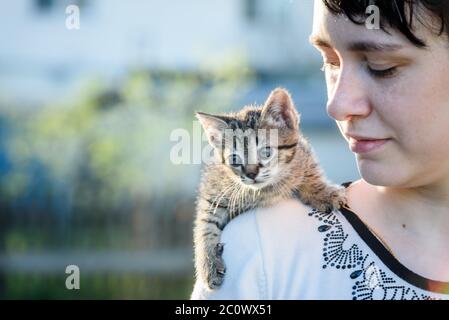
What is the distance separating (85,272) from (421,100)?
467cm

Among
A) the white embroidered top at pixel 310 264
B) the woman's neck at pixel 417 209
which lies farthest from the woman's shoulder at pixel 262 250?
the woman's neck at pixel 417 209

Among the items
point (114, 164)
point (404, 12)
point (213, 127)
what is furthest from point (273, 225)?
point (114, 164)

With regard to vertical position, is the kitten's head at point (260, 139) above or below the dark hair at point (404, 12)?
below

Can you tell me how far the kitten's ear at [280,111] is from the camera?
1.75 meters

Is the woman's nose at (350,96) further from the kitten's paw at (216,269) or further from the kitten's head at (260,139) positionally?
the kitten's head at (260,139)

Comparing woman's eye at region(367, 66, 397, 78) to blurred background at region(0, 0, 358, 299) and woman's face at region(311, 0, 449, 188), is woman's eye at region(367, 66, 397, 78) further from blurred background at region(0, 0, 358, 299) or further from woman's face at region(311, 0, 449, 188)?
blurred background at region(0, 0, 358, 299)

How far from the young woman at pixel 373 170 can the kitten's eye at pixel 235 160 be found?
1.30ft

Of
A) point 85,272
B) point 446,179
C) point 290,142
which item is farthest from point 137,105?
point 446,179

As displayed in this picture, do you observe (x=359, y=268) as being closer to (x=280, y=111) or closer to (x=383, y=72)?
(x=383, y=72)

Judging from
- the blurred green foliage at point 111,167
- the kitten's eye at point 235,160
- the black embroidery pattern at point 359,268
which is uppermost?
the blurred green foliage at point 111,167

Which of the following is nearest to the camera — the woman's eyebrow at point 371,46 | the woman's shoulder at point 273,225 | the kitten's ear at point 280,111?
the woman's eyebrow at point 371,46

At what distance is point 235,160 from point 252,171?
5 centimetres
